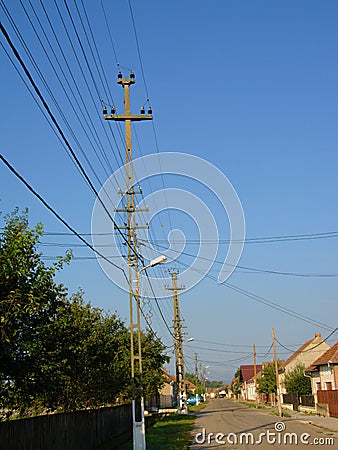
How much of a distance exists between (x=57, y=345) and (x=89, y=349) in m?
8.01

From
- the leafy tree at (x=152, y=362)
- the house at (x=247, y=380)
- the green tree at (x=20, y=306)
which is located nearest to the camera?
the green tree at (x=20, y=306)

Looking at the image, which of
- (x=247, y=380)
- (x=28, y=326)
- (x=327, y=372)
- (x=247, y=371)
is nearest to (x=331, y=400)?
(x=327, y=372)

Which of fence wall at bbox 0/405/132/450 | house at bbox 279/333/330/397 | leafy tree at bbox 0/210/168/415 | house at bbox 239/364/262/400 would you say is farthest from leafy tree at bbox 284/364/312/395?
house at bbox 239/364/262/400

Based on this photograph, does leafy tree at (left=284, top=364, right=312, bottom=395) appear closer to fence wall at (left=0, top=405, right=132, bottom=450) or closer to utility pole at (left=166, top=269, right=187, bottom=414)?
utility pole at (left=166, top=269, right=187, bottom=414)

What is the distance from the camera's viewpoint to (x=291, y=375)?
6122 cm

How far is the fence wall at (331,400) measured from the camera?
133ft

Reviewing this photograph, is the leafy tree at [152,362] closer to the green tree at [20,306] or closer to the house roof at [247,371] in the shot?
the green tree at [20,306]

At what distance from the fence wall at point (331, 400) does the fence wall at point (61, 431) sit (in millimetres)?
19275

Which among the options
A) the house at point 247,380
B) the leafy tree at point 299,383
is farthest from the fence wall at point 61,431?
the house at point 247,380

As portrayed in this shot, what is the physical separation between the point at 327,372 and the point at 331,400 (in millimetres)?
5435

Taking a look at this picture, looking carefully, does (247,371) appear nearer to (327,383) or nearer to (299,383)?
(299,383)

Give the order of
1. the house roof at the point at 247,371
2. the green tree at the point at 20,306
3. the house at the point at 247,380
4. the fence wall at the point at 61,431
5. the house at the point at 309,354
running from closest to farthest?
the green tree at the point at 20,306 → the fence wall at the point at 61,431 → the house at the point at 309,354 → the house at the point at 247,380 → the house roof at the point at 247,371

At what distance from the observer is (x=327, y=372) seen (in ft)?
154

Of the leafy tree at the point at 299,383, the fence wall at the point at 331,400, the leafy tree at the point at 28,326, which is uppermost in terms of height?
the leafy tree at the point at 28,326
